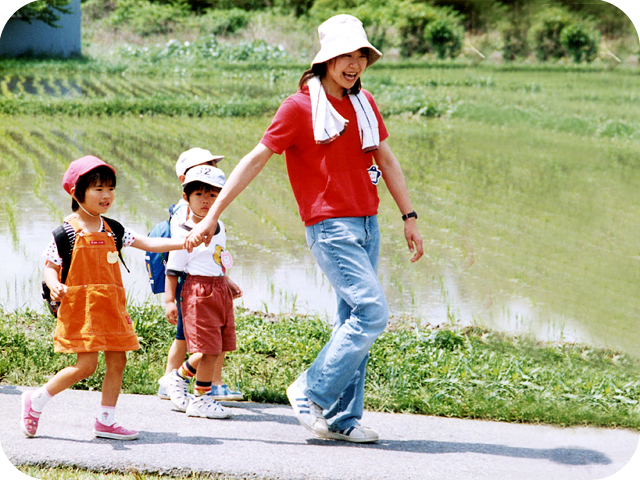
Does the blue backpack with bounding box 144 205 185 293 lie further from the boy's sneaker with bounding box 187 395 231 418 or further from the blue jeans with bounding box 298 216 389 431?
the blue jeans with bounding box 298 216 389 431

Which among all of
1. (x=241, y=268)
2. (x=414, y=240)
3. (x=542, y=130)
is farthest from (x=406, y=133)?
(x=414, y=240)

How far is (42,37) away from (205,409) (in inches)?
164

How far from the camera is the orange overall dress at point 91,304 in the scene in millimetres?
2891

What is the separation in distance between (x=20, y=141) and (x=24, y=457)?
5352mm

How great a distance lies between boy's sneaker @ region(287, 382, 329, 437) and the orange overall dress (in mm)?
703

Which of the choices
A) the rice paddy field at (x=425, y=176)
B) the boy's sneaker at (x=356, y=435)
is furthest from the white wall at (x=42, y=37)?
the boy's sneaker at (x=356, y=435)

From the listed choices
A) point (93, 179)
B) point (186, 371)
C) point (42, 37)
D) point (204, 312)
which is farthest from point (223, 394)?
point (42, 37)

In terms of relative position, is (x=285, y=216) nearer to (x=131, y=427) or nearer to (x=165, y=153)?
(x=165, y=153)

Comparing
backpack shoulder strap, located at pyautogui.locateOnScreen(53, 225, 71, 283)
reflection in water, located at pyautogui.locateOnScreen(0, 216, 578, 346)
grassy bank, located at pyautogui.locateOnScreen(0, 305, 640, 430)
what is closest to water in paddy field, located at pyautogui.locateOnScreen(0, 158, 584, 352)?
reflection in water, located at pyautogui.locateOnScreen(0, 216, 578, 346)

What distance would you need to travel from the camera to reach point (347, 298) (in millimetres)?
2867

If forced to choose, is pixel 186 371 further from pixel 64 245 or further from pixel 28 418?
pixel 64 245

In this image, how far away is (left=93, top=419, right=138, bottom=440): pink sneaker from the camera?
9.67 feet

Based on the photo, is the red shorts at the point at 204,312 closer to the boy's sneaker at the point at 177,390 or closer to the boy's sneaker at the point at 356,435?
the boy's sneaker at the point at 177,390

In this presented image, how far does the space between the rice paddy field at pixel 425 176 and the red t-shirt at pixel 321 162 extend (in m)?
1.94
